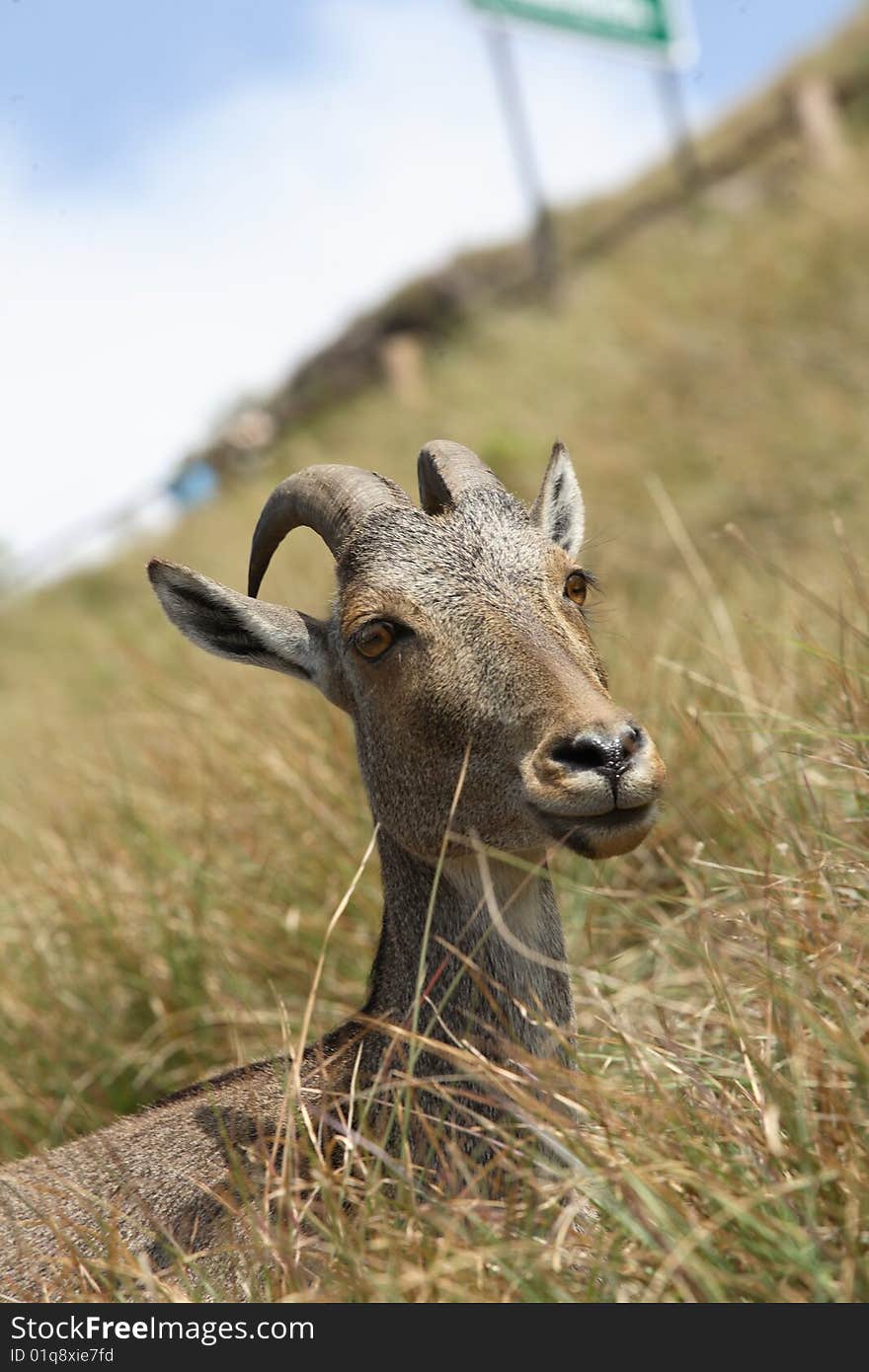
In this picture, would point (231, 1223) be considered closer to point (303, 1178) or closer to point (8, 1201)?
point (303, 1178)

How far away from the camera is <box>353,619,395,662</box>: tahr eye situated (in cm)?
368

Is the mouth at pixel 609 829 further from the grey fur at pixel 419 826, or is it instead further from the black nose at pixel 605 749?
the black nose at pixel 605 749

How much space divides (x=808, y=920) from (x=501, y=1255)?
1053 mm

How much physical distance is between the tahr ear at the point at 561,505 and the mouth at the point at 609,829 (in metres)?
1.42

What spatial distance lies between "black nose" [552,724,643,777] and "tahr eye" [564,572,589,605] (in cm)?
86

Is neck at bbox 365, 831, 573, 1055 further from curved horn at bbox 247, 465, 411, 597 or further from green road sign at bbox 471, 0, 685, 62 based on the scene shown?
green road sign at bbox 471, 0, 685, 62

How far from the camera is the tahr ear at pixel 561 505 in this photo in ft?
14.3

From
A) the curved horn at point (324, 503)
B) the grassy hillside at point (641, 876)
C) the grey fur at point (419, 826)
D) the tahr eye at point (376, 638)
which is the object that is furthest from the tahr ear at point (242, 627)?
the grassy hillside at point (641, 876)

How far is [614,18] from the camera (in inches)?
630

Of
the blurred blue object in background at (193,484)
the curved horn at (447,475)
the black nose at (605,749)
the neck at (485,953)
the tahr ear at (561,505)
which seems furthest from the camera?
the blurred blue object in background at (193,484)

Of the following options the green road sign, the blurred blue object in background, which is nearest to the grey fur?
the blurred blue object in background

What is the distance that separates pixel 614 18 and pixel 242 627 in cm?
1446

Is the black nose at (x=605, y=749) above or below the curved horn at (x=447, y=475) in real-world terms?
below

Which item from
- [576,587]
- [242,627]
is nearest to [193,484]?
[242,627]
